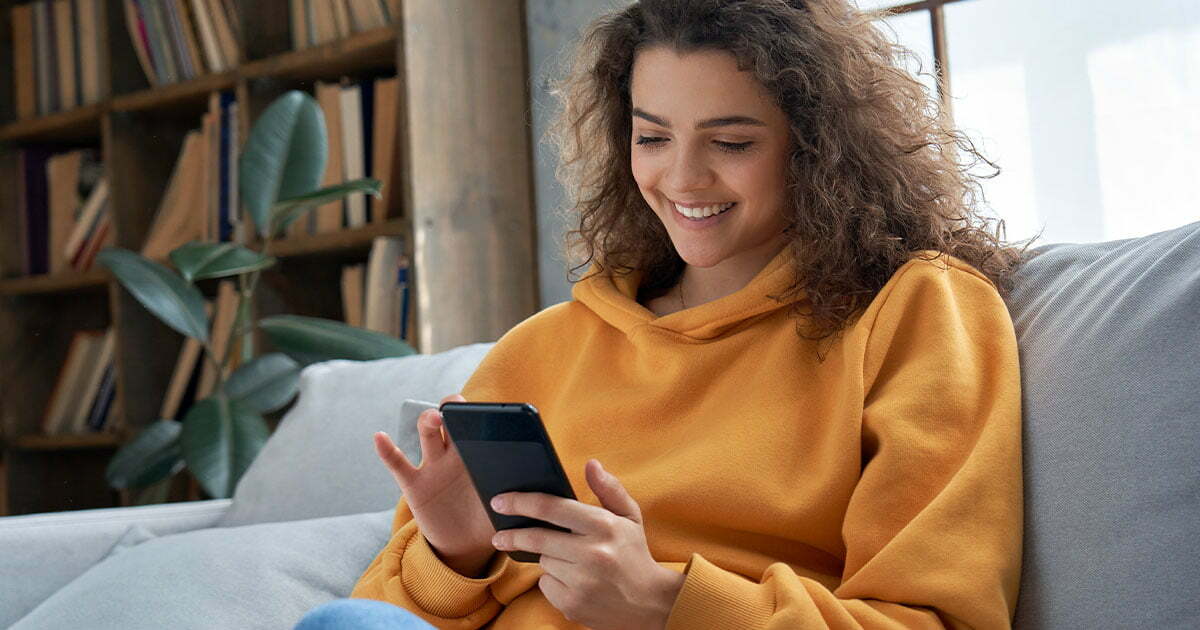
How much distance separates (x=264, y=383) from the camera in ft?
7.97

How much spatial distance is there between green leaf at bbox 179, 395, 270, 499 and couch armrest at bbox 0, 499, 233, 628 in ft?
2.20

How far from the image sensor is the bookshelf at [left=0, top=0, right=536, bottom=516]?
2.42 metres

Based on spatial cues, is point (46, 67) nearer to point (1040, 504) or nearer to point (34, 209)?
point (34, 209)

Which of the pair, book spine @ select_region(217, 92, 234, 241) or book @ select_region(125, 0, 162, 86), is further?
book @ select_region(125, 0, 162, 86)

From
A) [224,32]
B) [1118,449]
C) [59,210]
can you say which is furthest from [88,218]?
[1118,449]

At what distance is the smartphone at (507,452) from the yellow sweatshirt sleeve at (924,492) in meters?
0.13

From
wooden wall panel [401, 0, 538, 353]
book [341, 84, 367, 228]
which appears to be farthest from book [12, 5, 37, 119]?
wooden wall panel [401, 0, 538, 353]

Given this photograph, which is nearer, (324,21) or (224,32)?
(324,21)

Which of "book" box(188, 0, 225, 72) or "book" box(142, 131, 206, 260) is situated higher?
"book" box(188, 0, 225, 72)

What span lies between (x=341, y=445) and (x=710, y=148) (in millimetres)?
750

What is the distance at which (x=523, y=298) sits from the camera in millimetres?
2566

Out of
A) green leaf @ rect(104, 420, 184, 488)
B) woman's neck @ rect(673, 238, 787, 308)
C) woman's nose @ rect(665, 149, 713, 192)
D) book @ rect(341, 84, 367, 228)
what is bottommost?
green leaf @ rect(104, 420, 184, 488)

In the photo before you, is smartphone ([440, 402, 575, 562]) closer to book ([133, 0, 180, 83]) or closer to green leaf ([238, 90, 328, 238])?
green leaf ([238, 90, 328, 238])

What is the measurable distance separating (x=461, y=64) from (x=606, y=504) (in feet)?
5.85
